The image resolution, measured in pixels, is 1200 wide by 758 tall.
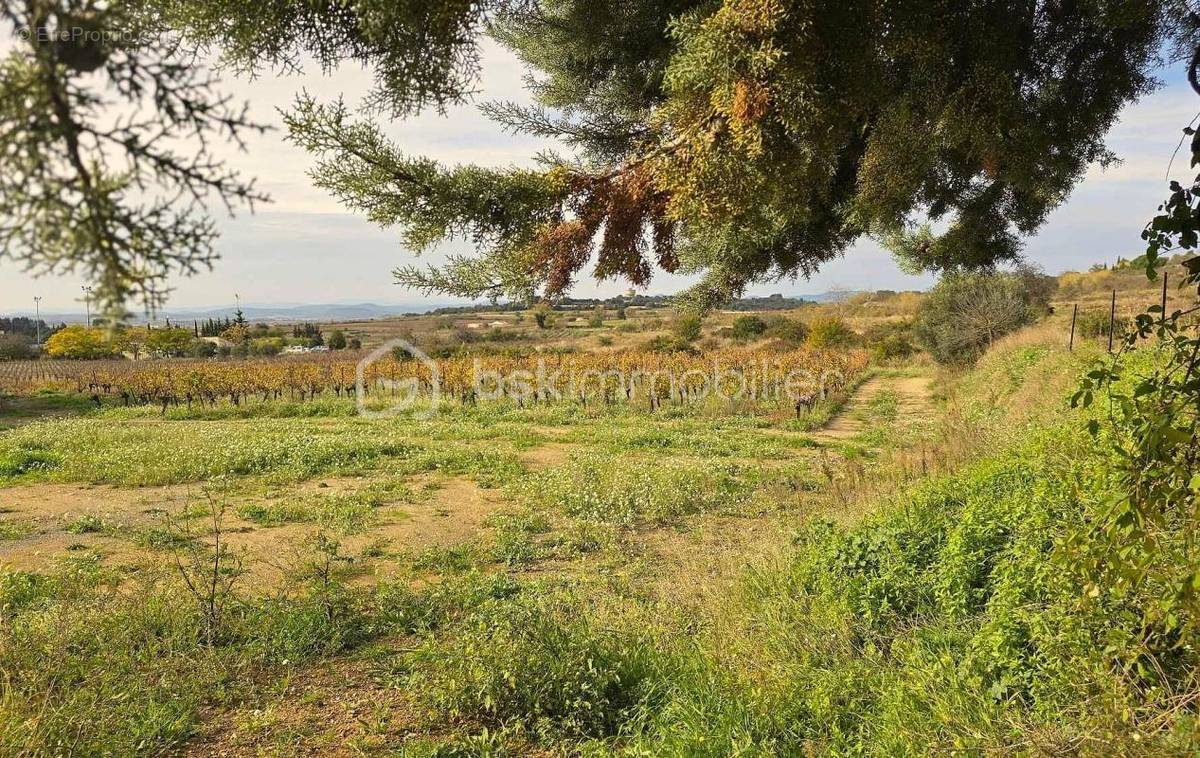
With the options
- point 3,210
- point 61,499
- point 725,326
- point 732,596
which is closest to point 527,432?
point 61,499

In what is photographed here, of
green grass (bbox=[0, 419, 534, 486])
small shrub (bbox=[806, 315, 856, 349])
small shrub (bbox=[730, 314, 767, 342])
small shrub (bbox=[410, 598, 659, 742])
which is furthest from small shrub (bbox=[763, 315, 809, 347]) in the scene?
small shrub (bbox=[410, 598, 659, 742])

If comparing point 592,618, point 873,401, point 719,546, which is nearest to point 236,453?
point 719,546

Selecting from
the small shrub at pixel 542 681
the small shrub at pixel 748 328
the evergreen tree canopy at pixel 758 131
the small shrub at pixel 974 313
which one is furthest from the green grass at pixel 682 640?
the small shrub at pixel 748 328

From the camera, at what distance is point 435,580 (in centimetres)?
759

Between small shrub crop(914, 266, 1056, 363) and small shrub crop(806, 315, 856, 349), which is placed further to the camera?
small shrub crop(806, 315, 856, 349)

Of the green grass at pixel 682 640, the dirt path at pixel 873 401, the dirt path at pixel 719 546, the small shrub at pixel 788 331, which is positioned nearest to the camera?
the green grass at pixel 682 640

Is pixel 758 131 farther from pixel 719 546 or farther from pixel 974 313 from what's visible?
pixel 974 313

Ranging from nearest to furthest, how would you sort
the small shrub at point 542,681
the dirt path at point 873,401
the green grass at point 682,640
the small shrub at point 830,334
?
the green grass at point 682,640 → the small shrub at point 542,681 → the dirt path at point 873,401 → the small shrub at point 830,334

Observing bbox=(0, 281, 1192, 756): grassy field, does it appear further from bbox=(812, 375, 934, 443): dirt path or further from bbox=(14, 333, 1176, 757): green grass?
bbox=(812, 375, 934, 443): dirt path

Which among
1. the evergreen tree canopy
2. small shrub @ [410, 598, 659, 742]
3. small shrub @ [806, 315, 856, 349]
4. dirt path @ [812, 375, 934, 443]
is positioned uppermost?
the evergreen tree canopy

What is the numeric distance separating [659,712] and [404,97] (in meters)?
3.59

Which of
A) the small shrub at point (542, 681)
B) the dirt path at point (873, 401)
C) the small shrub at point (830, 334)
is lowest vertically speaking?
the dirt path at point (873, 401)

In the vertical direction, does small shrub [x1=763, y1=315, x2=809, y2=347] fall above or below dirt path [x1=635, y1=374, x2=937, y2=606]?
above

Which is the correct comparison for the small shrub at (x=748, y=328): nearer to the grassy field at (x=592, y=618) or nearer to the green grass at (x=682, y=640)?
the grassy field at (x=592, y=618)
